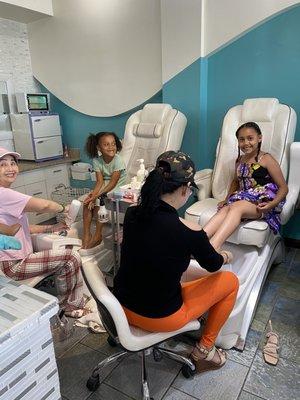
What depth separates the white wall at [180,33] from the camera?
248cm

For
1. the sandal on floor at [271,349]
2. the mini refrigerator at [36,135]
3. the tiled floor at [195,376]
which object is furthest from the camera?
the mini refrigerator at [36,135]

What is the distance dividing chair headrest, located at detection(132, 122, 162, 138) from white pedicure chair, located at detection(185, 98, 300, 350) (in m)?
0.52

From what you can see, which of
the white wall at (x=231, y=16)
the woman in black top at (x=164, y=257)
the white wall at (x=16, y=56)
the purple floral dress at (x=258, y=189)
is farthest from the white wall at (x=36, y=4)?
the woman in black top at (x=164, y=257)

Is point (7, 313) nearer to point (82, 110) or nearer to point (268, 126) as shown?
point (268, 126)

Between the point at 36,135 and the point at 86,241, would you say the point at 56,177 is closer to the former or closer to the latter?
the point at 36,135

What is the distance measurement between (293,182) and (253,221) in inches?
20.9

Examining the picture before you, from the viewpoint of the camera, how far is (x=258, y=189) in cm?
200

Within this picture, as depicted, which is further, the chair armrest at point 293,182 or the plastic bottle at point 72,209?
the chair armrest at point 293,182

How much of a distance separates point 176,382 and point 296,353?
0.62 m

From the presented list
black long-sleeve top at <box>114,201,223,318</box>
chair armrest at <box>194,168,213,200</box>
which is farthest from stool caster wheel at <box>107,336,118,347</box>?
chair armrest at <box>194,168,213,200</box>

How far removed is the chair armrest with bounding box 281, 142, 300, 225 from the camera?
2.02 meters

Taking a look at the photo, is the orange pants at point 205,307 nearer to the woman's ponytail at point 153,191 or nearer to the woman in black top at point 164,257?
the woman in black top at point 164,257

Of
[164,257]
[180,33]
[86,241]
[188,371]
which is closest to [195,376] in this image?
[188,371]

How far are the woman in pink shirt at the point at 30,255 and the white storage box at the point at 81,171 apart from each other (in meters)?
1.68
